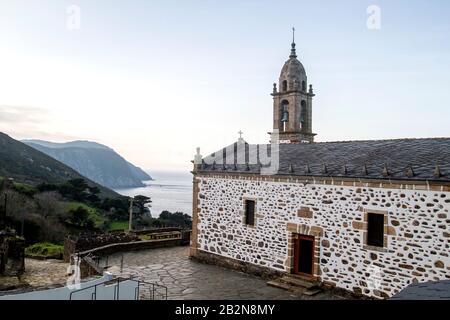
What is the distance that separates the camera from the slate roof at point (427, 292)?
4031 mm

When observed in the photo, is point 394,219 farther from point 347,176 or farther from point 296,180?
point 296,180

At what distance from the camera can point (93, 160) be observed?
148750mm

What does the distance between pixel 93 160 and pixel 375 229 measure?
147 m

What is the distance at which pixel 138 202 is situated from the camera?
139 feet

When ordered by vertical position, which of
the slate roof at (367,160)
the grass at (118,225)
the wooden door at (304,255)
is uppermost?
the slate roof at (367,160)

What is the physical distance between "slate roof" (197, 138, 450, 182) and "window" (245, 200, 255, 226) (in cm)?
129

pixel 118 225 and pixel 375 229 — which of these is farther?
pixel 118 225

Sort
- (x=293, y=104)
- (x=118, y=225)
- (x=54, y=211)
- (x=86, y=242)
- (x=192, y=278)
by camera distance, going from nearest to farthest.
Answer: (x=192, y=278), (x=86, y=242), (x=293, y=104), (x=54, y=211), (x=118, y=225)

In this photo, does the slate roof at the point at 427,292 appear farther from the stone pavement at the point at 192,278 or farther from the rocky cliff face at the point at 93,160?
the rocky cliff face at the point at 93,160

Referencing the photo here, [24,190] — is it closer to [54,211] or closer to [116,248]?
[54,211]

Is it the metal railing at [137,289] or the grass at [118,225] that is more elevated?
the metal railing at [137,289]

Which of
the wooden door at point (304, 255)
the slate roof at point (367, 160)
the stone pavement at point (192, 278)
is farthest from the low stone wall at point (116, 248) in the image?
the wooden door at point (304, 255)

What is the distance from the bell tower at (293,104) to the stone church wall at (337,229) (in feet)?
17.6

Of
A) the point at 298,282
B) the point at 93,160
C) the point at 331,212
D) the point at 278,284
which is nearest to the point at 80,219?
the point at 278,284
